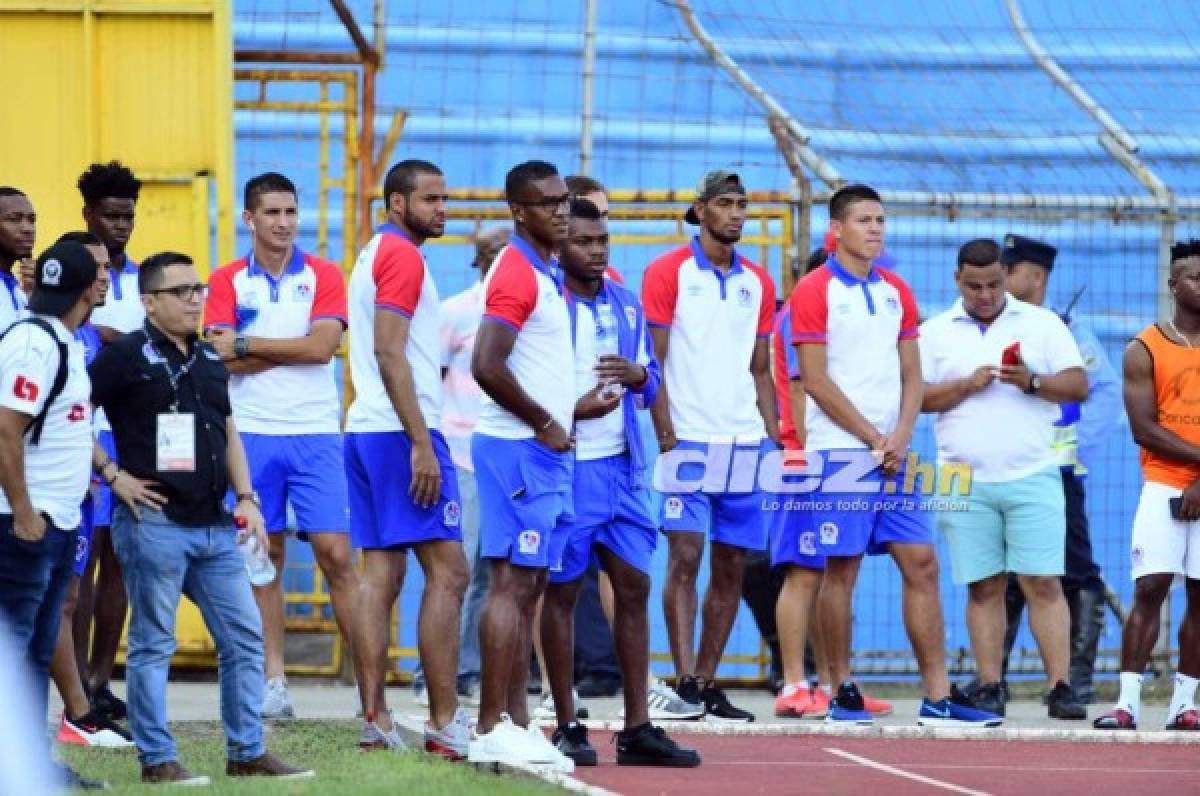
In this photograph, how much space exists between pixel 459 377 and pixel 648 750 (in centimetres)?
376

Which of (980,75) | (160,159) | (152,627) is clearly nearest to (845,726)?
(152,627)

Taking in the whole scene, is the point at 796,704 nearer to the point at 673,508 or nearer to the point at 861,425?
the point at 673,508

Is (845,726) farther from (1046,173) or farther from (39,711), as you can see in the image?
(1046,173)

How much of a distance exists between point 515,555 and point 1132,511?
23.2 feet

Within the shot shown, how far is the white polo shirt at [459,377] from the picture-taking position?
1270 cm

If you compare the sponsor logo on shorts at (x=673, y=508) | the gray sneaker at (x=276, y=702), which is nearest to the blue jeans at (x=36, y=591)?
the gray sneaker at (x=276, y=702)

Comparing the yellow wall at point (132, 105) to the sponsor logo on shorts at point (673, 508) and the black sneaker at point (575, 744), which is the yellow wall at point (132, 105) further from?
the black sneaker at point (575, 744)

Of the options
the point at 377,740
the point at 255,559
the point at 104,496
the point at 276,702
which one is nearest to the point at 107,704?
the point at 276,702

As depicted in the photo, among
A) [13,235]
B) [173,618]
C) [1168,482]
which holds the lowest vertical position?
[173,618]

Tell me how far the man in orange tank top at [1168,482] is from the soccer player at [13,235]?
17.8 ft

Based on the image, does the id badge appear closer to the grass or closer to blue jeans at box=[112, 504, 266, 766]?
blue jeans at box=[112, 504, 266, 766]

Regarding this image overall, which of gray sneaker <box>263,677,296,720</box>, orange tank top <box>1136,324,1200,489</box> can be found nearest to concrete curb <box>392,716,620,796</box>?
gray sneaker <box>263,677,296,720</box>

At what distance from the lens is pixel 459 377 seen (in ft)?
42.2

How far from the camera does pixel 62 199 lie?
42.4ft
